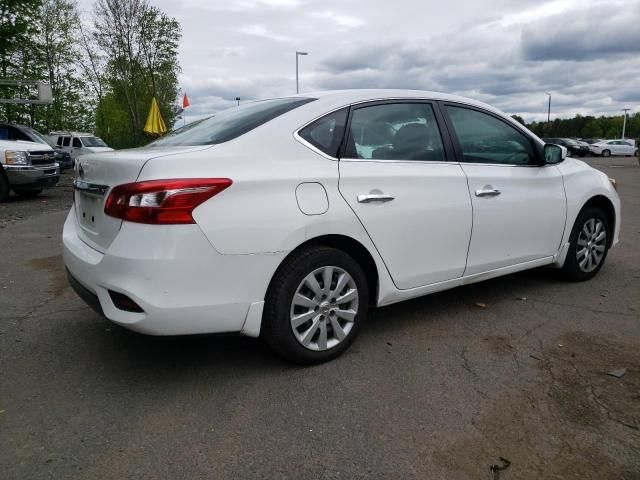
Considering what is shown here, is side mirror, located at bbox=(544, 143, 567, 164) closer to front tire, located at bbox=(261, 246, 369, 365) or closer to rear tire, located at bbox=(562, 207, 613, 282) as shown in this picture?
rear tire, located at bbox=(562, 207, 613, 282)

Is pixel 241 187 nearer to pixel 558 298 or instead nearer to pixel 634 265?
pixel 558 298

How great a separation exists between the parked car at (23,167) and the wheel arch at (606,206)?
11140 mm

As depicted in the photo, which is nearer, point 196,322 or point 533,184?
point 196,322

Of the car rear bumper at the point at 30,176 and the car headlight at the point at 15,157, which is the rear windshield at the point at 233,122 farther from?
the car rear bumper at the point at 30,176

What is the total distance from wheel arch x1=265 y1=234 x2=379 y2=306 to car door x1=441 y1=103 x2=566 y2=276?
2.69 ft

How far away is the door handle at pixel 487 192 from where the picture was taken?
369cm

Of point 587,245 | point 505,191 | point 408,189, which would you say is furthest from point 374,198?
point 587,245

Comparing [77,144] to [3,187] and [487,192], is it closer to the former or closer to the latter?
[3,187]

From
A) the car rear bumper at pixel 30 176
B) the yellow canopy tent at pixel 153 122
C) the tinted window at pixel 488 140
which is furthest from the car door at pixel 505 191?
the yellow canopy tent at pixel 153 122

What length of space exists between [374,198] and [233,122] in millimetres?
991

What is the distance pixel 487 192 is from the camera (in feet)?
12.2

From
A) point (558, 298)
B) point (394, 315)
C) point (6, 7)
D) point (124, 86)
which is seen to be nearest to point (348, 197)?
point (394, 315)

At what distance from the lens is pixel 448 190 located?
351 cm

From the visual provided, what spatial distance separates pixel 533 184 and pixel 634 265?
2.25 meters
